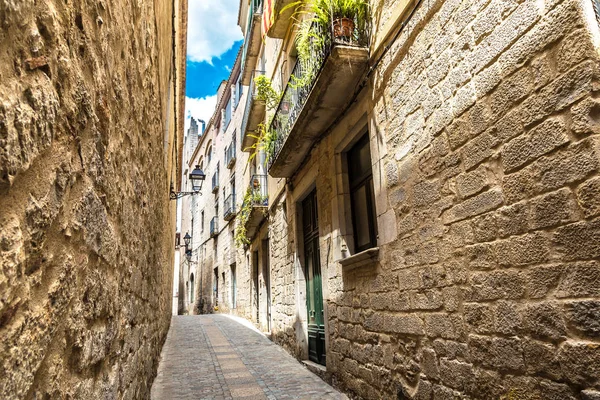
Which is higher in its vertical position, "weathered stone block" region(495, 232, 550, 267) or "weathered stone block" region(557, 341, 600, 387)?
"weathered stone block" region(495, 232, 550, 267)

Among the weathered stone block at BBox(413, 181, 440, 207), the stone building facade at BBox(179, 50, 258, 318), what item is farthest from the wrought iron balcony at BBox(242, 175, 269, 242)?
the weathered stone block at BBox(413, 181, 440, 207)

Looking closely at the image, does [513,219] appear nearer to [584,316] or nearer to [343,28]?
[584,316]

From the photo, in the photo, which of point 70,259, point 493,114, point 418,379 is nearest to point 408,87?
point 493,114

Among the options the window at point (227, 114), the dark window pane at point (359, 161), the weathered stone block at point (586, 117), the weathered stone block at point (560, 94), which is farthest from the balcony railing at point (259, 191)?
the weathered stone block at point (586, 117)

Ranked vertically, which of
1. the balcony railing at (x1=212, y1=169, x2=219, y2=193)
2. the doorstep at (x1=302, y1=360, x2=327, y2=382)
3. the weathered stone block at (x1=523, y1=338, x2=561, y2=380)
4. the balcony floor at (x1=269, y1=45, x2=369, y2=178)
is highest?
the balcony railing at (x1=212, y1=169, x2=219, y2=193)

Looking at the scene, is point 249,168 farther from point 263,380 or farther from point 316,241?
point 263,380

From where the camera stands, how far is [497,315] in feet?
8.36

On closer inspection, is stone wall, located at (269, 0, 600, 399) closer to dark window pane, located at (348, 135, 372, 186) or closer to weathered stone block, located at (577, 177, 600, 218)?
weathered stone block, located at (577, 177, 600, 218)

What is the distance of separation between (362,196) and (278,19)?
4.48 meters

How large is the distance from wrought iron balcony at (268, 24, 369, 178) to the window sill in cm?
183

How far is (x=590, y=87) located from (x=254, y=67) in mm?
11402

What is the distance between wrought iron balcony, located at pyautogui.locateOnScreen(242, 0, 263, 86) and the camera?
10641mm

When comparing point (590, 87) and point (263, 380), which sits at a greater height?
point (590, 87)

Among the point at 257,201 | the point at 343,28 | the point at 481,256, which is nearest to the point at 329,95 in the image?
the point at 343,28
